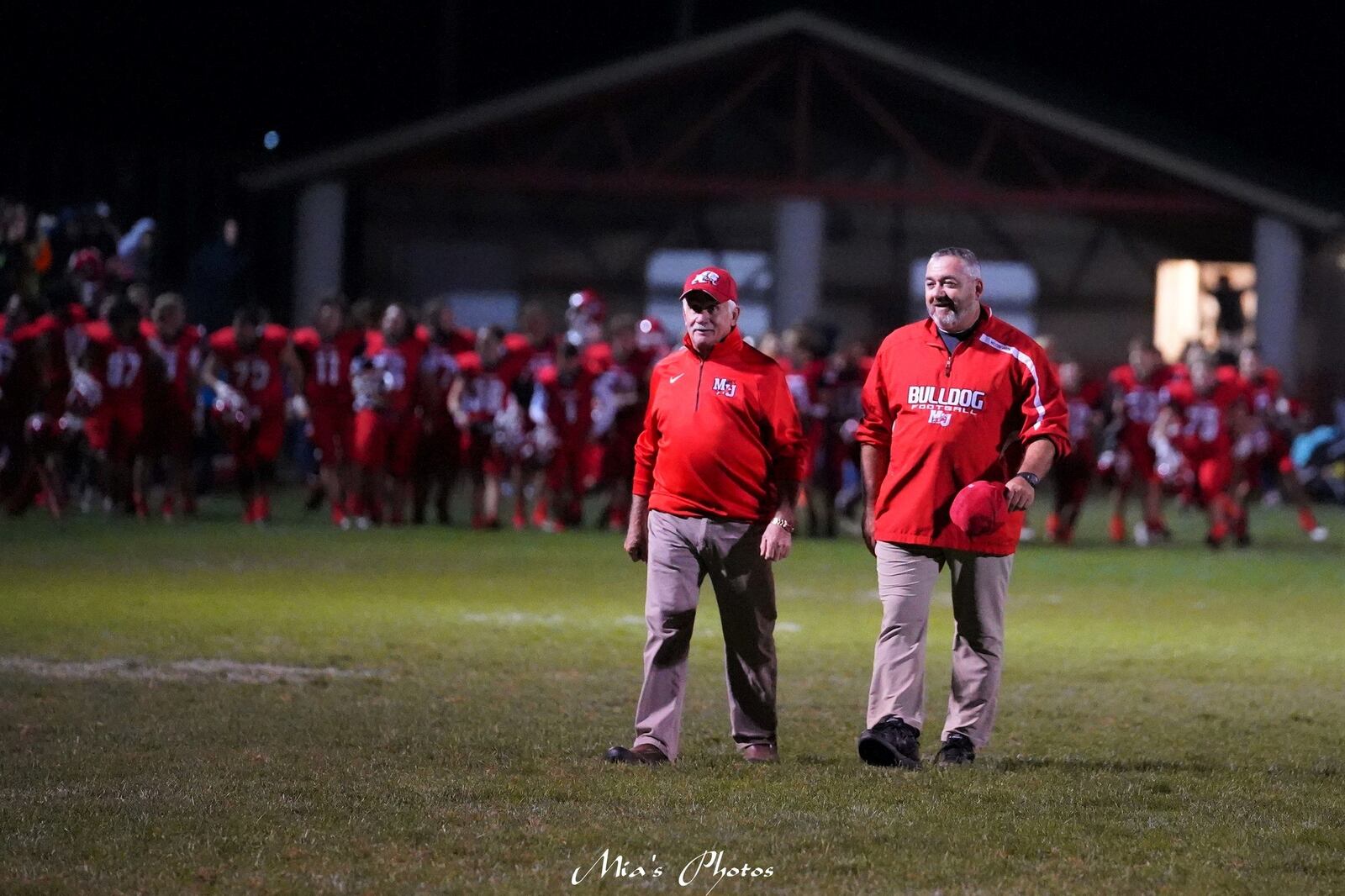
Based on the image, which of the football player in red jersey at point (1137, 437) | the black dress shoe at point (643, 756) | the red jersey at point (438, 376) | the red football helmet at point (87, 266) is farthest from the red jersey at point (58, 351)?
the black dress shoe at point (643, 756)

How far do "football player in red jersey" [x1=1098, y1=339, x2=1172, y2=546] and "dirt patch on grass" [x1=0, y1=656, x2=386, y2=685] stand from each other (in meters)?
13.4

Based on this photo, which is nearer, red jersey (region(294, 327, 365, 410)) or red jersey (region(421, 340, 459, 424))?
red jersey (region(294, 327, 365, 410))

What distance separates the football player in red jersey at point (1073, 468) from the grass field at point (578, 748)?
5.34m

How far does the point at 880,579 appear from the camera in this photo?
8.30 metres

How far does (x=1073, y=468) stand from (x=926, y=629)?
13681 millimetres

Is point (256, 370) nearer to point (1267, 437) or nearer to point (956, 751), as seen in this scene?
point (1267, 437)

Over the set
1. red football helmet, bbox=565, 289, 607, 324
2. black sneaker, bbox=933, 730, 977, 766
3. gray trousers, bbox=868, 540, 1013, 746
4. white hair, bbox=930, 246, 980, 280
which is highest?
red football helmet, bbox=565, 289, 607, 324

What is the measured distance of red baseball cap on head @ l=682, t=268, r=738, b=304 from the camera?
8.23m

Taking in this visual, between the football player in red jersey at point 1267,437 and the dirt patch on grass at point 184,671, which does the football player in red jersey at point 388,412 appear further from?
the dirt patch on grass at point 184,671

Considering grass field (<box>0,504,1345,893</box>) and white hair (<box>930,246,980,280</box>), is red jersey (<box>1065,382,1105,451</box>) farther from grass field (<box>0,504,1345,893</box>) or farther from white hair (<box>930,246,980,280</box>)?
white hair (<box>930,246,980,280</box>)

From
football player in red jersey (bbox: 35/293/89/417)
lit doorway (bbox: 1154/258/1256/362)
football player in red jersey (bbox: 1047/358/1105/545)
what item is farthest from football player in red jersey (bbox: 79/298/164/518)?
lit doorway (bbox: 1154/258/1256/362)

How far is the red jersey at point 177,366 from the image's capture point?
2148 cm

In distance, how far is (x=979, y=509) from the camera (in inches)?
308

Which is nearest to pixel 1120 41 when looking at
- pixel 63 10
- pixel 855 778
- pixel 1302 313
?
pixel 1302 313
